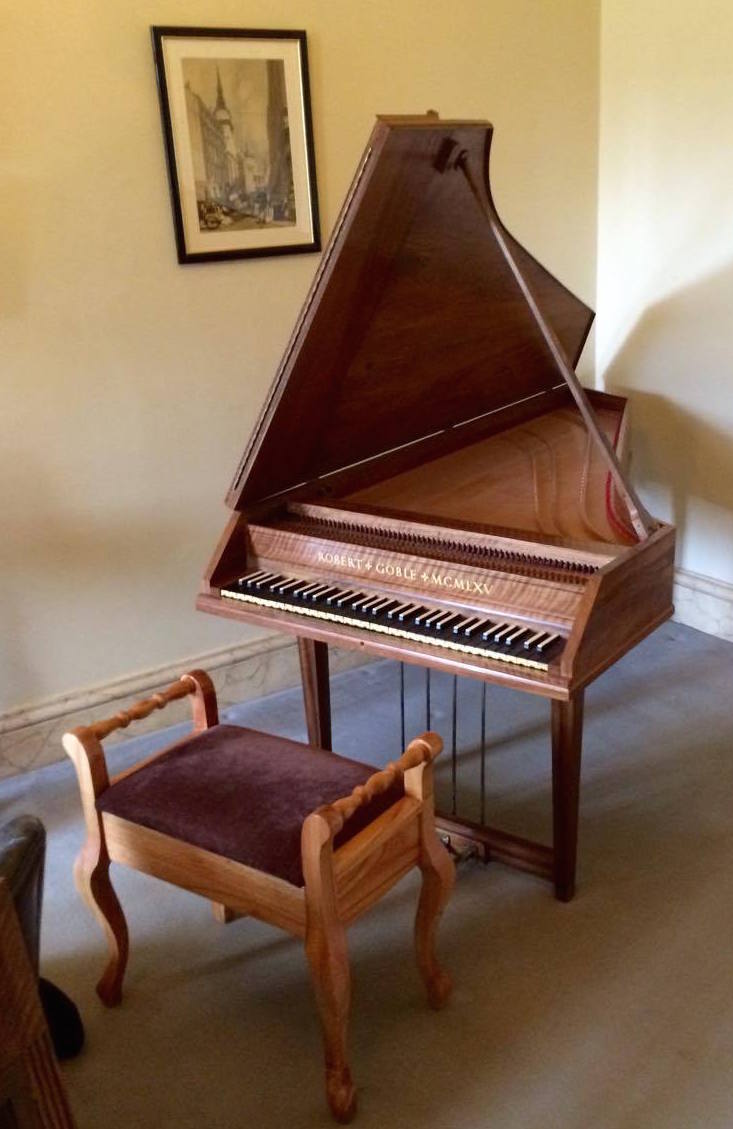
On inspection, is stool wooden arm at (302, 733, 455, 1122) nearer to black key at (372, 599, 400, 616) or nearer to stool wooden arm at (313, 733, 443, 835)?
stool wooden arm at (313, 733, 443, 835)

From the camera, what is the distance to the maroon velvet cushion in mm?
1664

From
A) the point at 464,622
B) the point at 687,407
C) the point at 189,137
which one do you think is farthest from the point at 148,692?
the point at 687,407

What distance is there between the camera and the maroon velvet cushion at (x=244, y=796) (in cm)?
166

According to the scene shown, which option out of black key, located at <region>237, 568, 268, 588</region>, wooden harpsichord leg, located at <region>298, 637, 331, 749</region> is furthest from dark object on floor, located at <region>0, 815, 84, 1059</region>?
wooden harpsichord leg, located at <region>298, 637, 331, 749</region>

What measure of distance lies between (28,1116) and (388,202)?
1624mm

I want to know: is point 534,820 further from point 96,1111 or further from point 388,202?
point 388,202

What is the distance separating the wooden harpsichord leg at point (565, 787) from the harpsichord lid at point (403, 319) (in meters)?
0.80

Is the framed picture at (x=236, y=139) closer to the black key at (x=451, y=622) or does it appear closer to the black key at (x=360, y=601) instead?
the black key at (x=360, y=601)

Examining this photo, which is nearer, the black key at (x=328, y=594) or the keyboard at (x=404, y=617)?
the keyboard at (x=404, y=617)

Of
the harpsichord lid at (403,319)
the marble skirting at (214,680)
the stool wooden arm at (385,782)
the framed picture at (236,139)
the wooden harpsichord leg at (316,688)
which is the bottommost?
the marble skirting at (214,680)

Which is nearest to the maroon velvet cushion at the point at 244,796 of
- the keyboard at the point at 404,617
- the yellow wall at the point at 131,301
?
the keyboard at the point at 404,617

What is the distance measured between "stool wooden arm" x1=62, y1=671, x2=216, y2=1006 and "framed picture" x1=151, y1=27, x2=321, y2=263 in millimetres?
1361

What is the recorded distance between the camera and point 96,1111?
1745 mm

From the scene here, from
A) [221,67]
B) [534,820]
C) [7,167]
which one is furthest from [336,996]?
[221,67]
